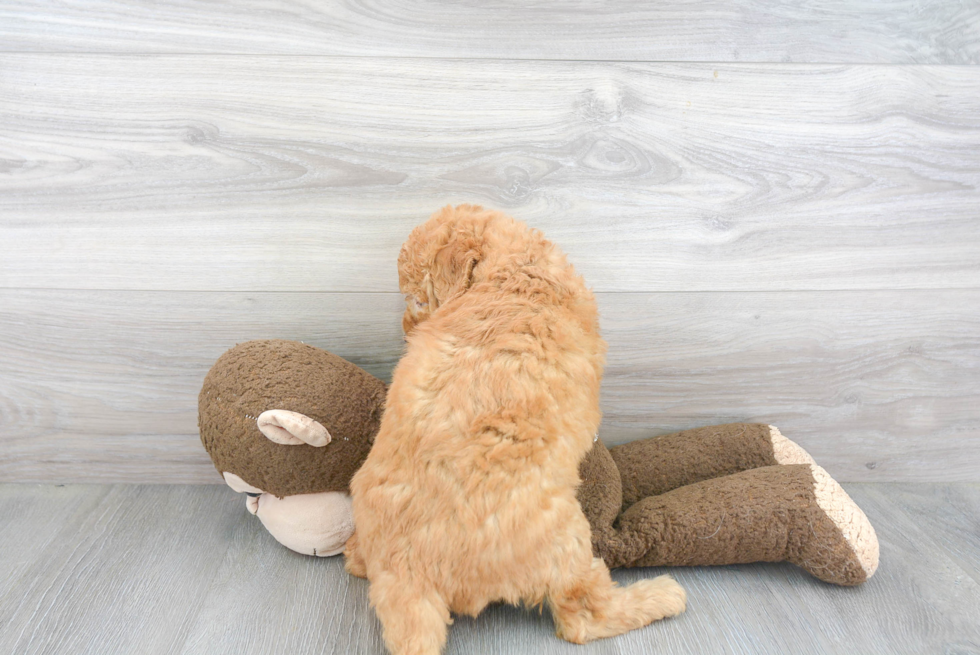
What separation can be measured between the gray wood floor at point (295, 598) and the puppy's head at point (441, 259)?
544 millimetres

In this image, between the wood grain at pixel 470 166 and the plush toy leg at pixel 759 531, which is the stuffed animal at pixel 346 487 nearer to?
the plush toy leg at pixel 759 531

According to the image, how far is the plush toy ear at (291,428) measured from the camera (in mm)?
1059

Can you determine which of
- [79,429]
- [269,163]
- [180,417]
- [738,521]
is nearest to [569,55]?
[269,163]

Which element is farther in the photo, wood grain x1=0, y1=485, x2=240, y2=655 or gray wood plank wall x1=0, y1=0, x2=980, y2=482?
gray wood plank wall x1=0, y1=0, x2=980, y2=482

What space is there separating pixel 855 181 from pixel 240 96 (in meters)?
1.32

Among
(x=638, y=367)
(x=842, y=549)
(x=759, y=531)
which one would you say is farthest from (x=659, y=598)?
(x=638, y=367)

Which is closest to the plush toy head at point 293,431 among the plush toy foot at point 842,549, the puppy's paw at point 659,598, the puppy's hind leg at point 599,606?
the puppy's hind leg at point 599,606

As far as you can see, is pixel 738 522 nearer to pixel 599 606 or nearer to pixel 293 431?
pixel 599 606

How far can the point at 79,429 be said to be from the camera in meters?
1.43

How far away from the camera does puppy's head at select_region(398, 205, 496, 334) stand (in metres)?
1.02

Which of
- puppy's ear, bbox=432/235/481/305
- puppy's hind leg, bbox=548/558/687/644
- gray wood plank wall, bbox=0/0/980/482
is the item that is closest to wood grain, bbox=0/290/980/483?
gray wood plank wall, bbox=0/0/980/482

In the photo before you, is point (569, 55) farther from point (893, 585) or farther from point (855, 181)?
point (893, 585)

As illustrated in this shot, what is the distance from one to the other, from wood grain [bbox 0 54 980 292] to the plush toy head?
0.23 meters

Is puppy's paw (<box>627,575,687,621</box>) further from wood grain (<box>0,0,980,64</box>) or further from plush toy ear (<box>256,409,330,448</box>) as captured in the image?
wood grain (<box>0,0,980,64</box>)
